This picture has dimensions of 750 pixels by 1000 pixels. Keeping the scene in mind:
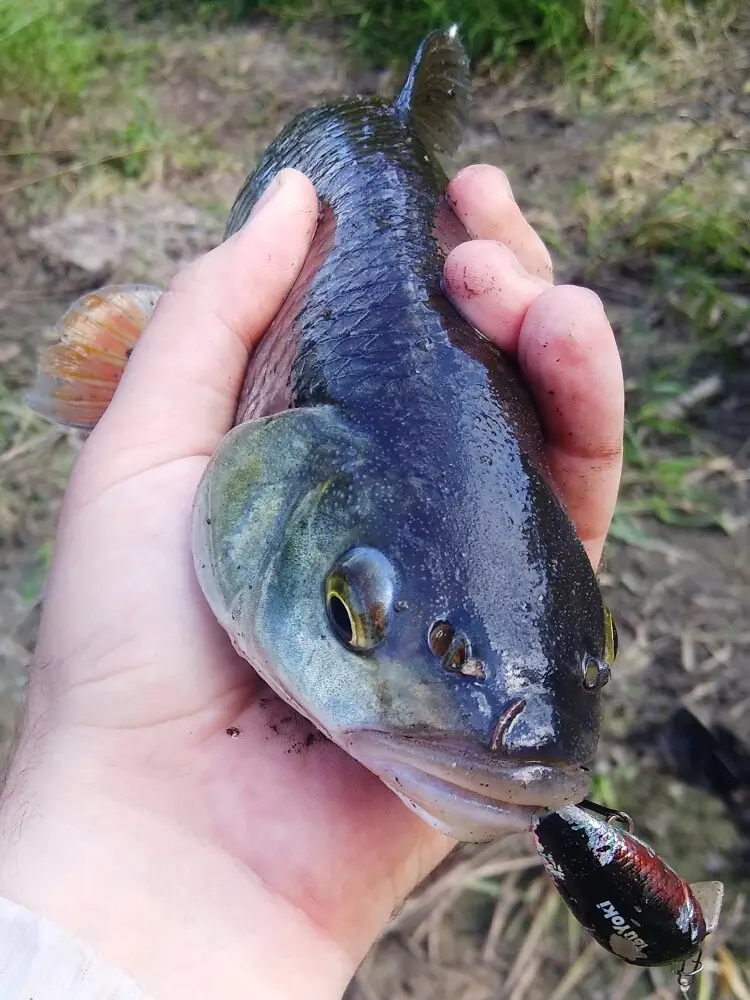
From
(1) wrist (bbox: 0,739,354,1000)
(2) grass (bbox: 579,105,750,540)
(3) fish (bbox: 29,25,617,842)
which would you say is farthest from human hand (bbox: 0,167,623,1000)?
(2) grass (bbox: 579,105,750,540)

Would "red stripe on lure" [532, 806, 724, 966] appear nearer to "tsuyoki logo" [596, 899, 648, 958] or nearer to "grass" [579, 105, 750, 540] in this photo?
"tsuyoki logo" [596, 899, 648, 958]

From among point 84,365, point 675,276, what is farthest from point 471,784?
point 675,276

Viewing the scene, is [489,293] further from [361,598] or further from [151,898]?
[151,898]

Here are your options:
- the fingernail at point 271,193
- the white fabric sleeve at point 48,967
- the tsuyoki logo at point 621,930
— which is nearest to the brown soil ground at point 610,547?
the tsuyoki logo at point 621,930

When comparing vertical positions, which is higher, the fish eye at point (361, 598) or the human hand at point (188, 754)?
the fish eye at point (361, 598)

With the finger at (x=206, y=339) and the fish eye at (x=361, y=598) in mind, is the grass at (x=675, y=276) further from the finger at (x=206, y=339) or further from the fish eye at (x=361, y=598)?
the fish eye at (x=361, y=598)
